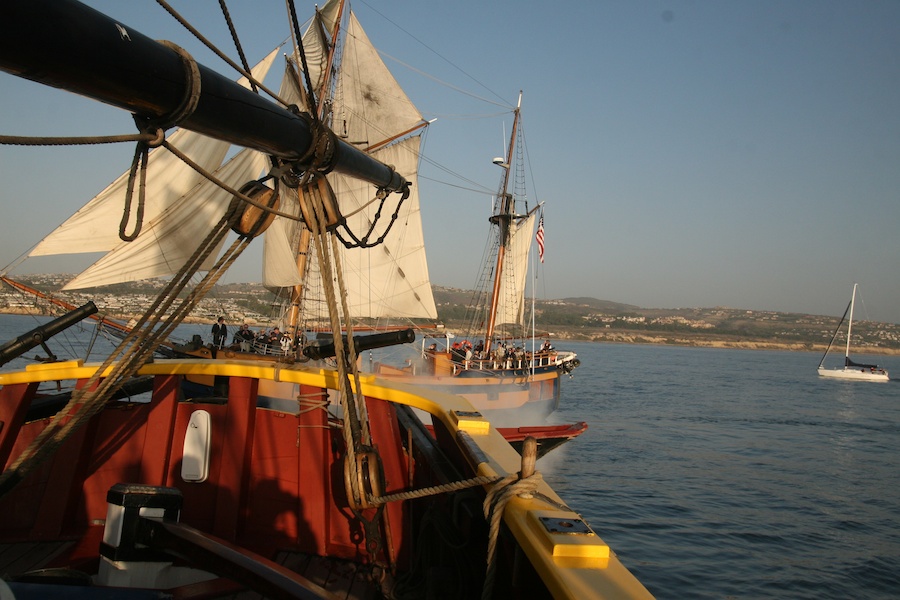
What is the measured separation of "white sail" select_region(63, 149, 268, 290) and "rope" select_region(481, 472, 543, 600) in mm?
15683

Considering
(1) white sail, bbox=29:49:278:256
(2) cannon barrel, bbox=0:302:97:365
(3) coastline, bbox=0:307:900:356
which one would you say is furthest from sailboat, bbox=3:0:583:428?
(3) coastline, bbox=0:307:900:356

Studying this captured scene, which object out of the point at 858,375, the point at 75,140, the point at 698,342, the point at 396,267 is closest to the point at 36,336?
the point at 75,140

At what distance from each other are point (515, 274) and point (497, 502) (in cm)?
3671

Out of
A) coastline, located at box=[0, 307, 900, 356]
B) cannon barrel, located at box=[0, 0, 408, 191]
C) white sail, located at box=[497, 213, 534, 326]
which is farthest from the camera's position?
coastline, located at box=[0, 307, 900, 356]

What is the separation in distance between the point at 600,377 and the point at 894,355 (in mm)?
152764

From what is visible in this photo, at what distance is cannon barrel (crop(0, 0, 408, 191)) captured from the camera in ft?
5.83

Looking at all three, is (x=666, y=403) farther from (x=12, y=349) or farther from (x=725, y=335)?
(x=725, y=335)

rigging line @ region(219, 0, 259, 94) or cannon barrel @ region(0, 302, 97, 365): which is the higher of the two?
rigging line @ region(219, 0, 259, 94)

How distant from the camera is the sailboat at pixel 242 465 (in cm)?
209

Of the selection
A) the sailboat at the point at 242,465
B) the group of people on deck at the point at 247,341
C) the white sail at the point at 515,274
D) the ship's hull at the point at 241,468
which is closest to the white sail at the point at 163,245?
the group of people on deck at the point at 247,341

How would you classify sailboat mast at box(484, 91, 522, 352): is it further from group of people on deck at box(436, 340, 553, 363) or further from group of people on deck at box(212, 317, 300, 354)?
group of people on deck at box(212, 317, 300, 354)

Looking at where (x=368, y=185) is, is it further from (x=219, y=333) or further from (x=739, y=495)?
(x=739, y=495)

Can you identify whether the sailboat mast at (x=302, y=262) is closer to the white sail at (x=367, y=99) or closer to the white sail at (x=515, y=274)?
the white sail at (x=367, y=99)

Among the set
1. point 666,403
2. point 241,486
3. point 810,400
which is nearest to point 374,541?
point 241,486
